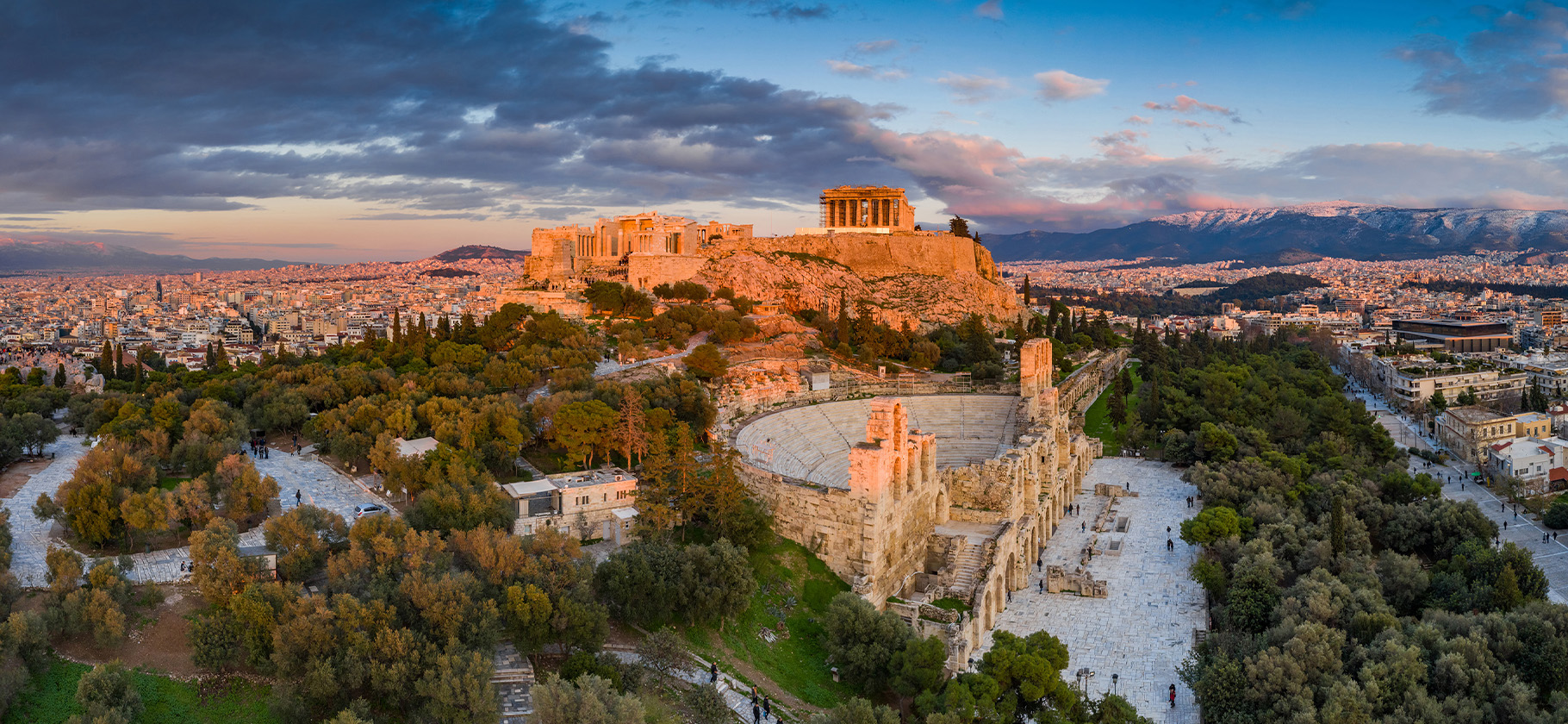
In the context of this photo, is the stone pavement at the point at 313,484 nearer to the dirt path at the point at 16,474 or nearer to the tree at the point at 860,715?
the dirt path at the point at 16,474

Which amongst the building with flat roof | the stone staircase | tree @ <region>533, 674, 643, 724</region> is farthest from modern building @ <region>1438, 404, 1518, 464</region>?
tree @ <region>533, 674, 643, 724</region>

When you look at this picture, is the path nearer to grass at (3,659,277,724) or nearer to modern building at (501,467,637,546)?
modern building at (501,467,637,546)

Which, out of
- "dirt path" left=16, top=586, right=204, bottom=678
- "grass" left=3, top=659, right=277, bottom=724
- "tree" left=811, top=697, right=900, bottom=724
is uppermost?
"dirt path" left=16, top=586, right=204, bottom=678

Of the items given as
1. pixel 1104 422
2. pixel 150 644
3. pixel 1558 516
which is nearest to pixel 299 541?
pixel 150 644

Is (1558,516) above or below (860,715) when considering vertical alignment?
below

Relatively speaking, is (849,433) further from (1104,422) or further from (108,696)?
(108,696)

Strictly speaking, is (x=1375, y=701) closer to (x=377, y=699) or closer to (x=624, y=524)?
(x=624, y=524)
